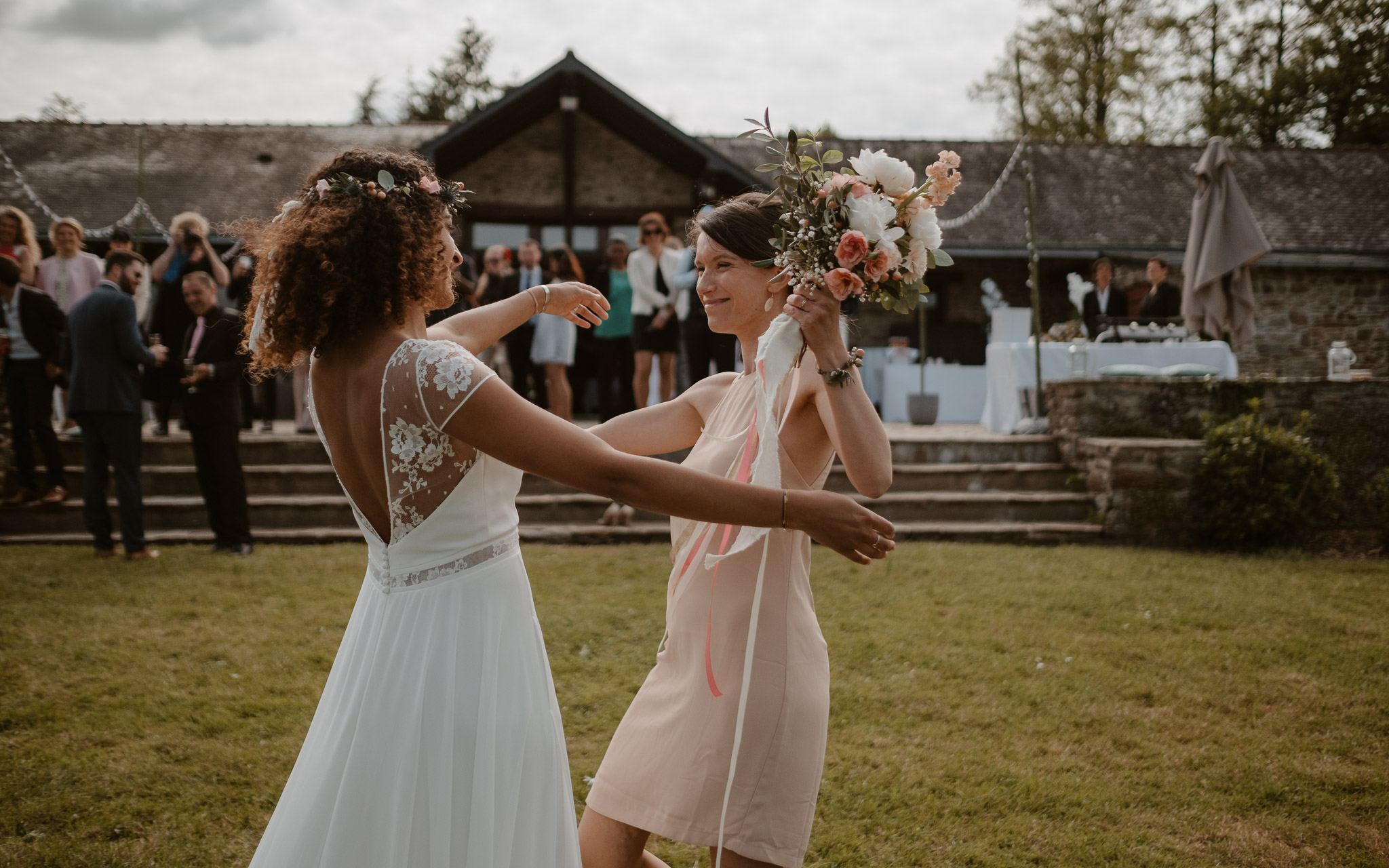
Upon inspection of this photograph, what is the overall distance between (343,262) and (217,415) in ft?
21.3

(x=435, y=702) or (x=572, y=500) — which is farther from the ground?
(x=435, y=702)

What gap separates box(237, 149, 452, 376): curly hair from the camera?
1.72 meters

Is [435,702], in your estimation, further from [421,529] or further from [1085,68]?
[1085,68]

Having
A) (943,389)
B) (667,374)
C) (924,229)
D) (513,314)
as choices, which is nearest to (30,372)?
(667,374)

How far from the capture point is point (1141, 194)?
1866 centimetres

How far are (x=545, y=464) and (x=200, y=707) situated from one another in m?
3.78

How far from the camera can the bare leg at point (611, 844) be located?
2.12m

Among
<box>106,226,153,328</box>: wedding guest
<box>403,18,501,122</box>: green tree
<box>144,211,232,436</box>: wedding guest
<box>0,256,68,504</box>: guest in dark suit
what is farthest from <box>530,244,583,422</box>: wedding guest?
<box>403,18,501,122</box>: green tree

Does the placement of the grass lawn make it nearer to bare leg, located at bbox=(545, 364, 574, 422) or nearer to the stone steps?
the stone steps

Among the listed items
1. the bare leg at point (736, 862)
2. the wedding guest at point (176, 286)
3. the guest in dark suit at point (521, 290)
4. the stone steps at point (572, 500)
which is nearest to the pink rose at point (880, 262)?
the bare leg at point (736, 862)

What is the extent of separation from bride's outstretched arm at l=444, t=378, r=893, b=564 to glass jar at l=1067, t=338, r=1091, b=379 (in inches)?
374

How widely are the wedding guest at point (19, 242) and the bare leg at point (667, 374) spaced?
6.02 metres

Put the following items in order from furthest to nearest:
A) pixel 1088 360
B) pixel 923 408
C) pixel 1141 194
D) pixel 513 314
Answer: pixel 1141 194
pixel 923 408
pixel 1088 360
pixel 513 314

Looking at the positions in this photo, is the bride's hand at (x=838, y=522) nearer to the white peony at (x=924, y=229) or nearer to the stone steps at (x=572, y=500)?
the white peony at (x=924, y=229)
